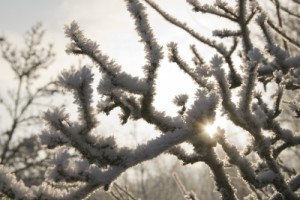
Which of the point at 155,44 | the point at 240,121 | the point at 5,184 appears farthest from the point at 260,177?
the point at 5,184

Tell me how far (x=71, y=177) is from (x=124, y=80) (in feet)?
1.22

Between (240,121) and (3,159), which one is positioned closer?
(240,121)

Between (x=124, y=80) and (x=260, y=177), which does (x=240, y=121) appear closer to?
(x=260, y=177)

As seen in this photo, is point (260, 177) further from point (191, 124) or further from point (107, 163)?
point (107, 163)

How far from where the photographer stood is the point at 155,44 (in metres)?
1.42

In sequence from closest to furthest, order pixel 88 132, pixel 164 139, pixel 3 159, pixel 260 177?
pixel 88 132, pixel 164 139, pixel 260 177, pixel 3 159

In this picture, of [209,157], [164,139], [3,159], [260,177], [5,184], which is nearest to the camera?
[5,184]

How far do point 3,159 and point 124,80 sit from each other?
1330cm

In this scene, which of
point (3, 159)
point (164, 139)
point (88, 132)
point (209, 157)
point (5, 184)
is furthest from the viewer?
point (3, 159)

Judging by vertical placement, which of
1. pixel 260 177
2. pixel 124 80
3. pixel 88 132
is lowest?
pixel 260 177

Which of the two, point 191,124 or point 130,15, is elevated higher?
point 130,15

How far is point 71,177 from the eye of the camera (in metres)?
1.24

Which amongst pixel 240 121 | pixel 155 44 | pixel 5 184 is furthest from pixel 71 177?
pixel 240 121

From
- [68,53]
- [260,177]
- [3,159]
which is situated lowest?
[260,177]
